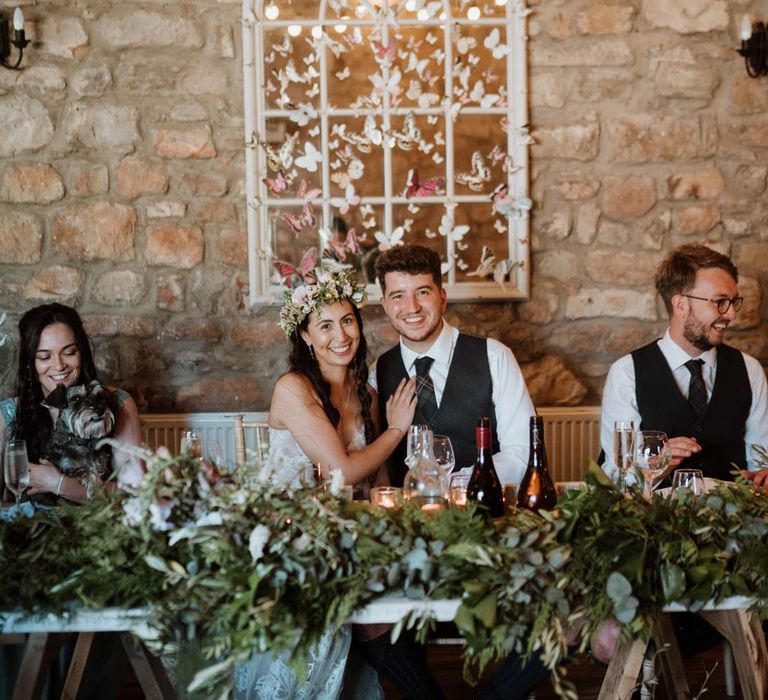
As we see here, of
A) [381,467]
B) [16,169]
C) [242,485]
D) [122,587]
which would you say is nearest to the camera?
[122,587]

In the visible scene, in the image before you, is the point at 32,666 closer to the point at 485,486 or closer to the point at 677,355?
the point at 485,486

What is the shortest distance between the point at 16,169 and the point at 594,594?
122 inches

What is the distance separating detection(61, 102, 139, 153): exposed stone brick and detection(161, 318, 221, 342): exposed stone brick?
2.48 ft

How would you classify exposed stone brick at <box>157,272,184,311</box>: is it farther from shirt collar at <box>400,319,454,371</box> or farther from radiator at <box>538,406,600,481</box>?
radiator at <box>538,406,600,481</box>

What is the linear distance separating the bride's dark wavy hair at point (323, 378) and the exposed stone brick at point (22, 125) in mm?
1654

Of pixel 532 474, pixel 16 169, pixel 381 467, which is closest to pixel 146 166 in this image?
pixel 16 169

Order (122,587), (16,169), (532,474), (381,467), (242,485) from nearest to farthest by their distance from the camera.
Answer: (122,587)
(242,485)
(532,474)
(381,467)
(16,169)

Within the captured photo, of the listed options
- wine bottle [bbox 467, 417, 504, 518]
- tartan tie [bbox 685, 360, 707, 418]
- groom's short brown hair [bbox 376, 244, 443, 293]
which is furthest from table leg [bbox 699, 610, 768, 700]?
groom's short brown hair [bbox 376, 244, 443, 293]

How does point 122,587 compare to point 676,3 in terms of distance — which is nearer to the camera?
point 122,587

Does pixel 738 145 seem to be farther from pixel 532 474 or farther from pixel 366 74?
pixel 532 474

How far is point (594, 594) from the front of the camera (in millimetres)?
1779

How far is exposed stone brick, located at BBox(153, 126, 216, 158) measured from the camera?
3.84 metres

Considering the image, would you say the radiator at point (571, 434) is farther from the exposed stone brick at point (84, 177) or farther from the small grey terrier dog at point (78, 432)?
the exposed stone brick at point (84, 177)

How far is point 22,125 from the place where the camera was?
3.81 m
